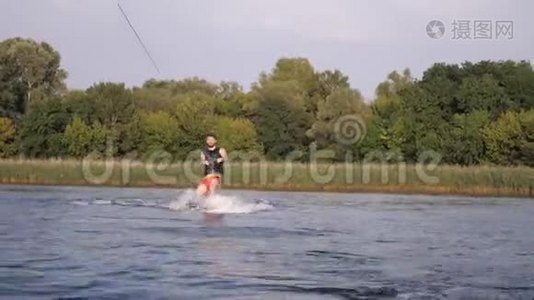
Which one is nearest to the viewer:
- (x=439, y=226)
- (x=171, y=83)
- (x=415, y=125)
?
(x=439, y=226)

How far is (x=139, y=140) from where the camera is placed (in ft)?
195

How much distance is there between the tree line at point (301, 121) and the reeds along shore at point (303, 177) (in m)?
17.0

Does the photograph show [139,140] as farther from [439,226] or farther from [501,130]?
[439,226]

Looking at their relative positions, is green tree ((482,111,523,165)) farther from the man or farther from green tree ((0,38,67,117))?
the man

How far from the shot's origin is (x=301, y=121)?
207ft

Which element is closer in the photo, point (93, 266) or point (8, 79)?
point (93, 266)

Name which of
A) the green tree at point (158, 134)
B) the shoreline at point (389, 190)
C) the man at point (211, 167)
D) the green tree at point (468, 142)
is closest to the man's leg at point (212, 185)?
the man at point (211, 167)

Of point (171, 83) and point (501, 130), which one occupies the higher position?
point (171, 83)

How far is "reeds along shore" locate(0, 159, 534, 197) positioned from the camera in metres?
34.6

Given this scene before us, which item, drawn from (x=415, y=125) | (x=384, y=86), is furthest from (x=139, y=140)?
(x=384, y=86)

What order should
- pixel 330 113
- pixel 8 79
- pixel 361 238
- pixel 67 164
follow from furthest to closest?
pixel 8 79, pixel 330 113, pixel 67 164, pixel 361 238

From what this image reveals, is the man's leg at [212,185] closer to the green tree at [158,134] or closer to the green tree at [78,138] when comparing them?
the green tree at [78,138]

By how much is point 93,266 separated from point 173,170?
95.2ft

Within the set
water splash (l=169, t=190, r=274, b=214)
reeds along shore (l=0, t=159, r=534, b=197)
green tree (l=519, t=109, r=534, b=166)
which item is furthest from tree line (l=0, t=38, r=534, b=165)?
water splash (l=169, t=190, r=274, b=214)
